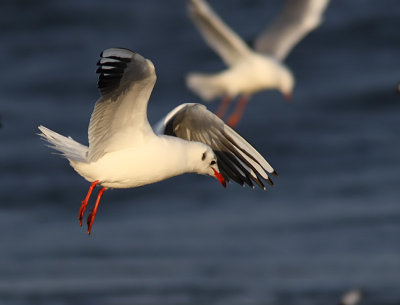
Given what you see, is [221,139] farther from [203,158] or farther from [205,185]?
[205,185]

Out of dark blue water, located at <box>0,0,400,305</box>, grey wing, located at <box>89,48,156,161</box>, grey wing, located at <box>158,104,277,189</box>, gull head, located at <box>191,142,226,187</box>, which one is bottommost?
gull head, located at <box>191,142,226,187</box>

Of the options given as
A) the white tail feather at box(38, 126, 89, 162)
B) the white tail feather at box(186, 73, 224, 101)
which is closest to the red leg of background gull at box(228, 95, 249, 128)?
the white tail feather at box(186, 73, 224, 101)

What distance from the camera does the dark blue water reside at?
11.2 m

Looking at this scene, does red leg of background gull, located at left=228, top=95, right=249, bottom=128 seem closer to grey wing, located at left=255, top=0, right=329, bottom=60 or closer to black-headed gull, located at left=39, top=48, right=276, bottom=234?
grey wing, located at left=255, top=0, right=329, bottom=60

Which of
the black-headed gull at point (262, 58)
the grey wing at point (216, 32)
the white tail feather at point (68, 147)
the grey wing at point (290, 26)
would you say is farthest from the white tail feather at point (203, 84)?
the white tail feather at point (68, 147)

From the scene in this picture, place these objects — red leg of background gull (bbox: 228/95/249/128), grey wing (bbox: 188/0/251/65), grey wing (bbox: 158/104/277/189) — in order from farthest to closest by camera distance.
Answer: red leg of background gull (bbox: 228/95/249/128) < grey wing (bbox: 188/0/251/65) < grey wing (bbox: 158/104/277/189)

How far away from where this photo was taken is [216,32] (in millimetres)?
11055

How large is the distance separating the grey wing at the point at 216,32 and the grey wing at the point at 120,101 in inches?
149

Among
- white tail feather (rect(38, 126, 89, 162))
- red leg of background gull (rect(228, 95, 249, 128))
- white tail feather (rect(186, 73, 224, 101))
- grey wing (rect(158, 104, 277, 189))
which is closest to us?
white tail feather (rect(38, 126, 89, 162))

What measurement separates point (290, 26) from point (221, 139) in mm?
4873

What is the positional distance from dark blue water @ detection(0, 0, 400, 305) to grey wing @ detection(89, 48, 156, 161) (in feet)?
13.0

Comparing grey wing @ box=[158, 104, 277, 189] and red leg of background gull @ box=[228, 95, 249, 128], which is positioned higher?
red leg of background gull @ box=[228, 95, 249, 128]

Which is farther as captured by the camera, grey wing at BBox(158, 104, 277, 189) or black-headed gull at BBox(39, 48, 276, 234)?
grey wing at BBox(158, 104, 277, 189)

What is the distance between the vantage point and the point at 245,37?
17.5 metres
